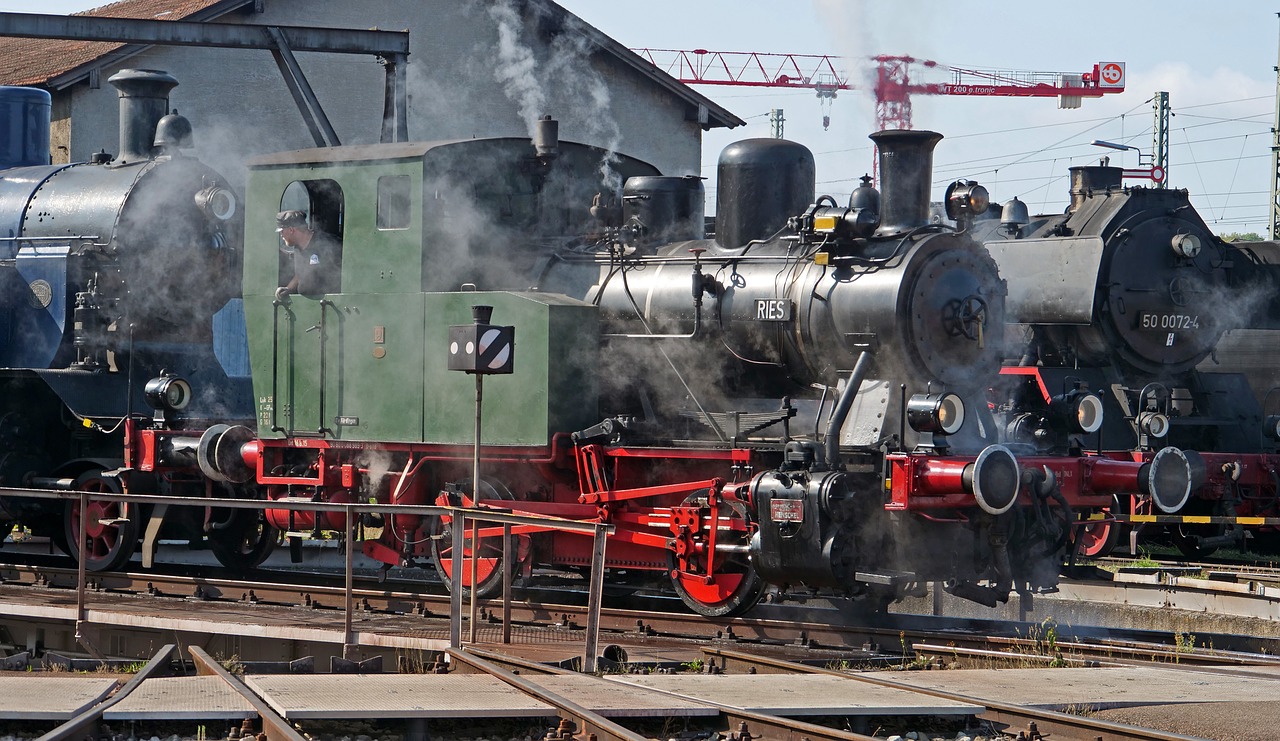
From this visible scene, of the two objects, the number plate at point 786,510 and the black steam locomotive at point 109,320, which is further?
the black steam locomotive at point 109,320

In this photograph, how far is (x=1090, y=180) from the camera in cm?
1700

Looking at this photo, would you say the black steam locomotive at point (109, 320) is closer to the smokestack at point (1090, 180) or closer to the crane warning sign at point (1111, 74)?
the smokestack at point (1090, 180)

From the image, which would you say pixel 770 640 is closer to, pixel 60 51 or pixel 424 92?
A: pixel 424 92

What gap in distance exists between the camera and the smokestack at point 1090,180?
16.9 metres

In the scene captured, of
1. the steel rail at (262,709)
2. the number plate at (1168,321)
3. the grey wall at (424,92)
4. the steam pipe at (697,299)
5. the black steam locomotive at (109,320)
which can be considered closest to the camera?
the steel rail at (262,709)

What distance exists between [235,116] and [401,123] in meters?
8.52

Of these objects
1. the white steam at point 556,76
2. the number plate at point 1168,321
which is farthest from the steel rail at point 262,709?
the white steam at point 556,76

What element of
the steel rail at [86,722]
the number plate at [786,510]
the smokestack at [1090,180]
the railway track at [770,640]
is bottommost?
the railway track at [770,640]

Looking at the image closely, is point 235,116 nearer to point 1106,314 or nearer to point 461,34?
point 461,34

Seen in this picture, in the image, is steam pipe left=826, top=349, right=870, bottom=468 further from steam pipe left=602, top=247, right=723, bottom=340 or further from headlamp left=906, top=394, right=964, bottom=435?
steam pipe left=602, top=247, right=723, bottom=340

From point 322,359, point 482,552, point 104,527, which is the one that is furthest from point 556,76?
point 482,552

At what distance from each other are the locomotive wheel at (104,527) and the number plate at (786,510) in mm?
6022

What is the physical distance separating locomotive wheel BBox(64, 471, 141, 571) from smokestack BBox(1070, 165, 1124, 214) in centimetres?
1027

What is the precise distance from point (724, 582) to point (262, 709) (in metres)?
4.50
